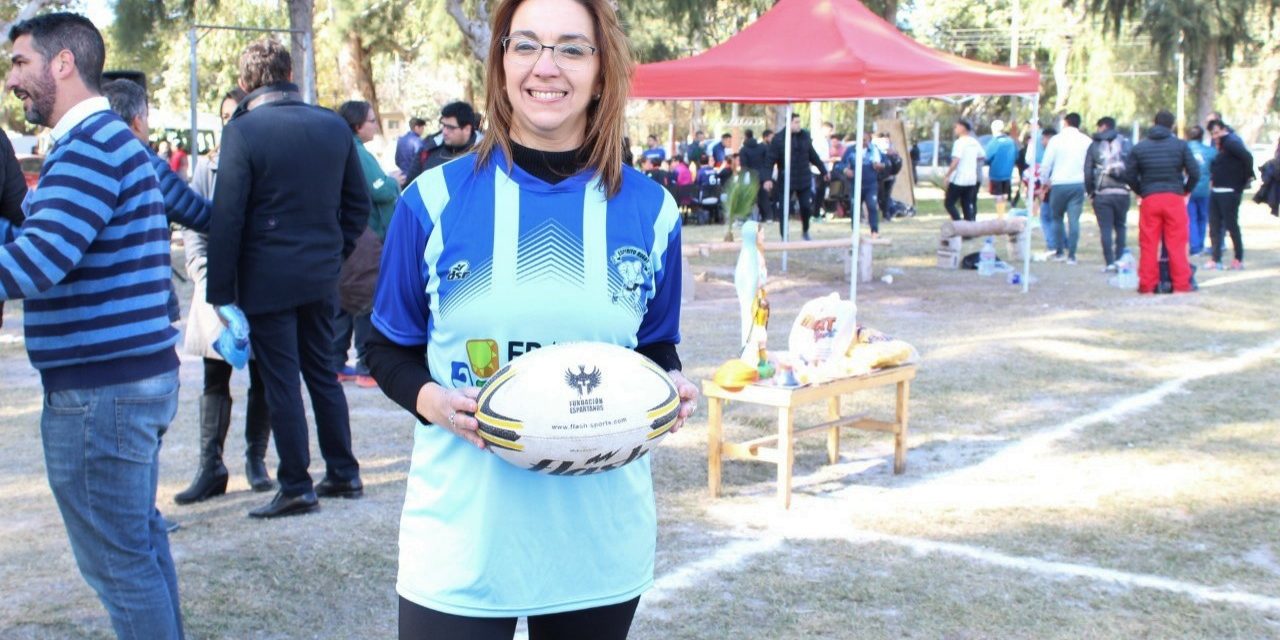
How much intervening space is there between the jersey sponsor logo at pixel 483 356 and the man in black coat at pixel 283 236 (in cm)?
334

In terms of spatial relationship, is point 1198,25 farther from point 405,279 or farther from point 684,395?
point 405,279

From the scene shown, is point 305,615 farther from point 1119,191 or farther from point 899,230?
point 899,230

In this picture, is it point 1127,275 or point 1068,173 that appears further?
point 1068,173

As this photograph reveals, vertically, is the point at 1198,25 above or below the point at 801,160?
above

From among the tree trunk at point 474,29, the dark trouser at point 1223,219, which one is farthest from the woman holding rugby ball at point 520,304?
the tree trunk at point 474,29

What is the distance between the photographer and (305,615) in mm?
4676

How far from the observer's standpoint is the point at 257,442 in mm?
6266

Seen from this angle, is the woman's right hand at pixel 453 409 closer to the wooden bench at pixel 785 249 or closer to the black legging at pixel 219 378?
the black legging at pixel 219 378

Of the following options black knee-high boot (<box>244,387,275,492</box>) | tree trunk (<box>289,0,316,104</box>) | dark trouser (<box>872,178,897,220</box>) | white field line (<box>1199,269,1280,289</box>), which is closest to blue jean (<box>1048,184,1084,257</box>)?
white field line (<box>1199,269,1280,289</box>)

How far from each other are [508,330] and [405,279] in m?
0.22

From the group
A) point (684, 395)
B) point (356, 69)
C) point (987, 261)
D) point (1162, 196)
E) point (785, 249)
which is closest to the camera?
point (684, 395)

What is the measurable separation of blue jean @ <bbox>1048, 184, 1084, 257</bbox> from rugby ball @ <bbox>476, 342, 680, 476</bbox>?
15.9 meters

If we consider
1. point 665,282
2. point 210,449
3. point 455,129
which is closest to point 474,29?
point 455,129

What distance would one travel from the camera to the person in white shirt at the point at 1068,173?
55.0 feet
